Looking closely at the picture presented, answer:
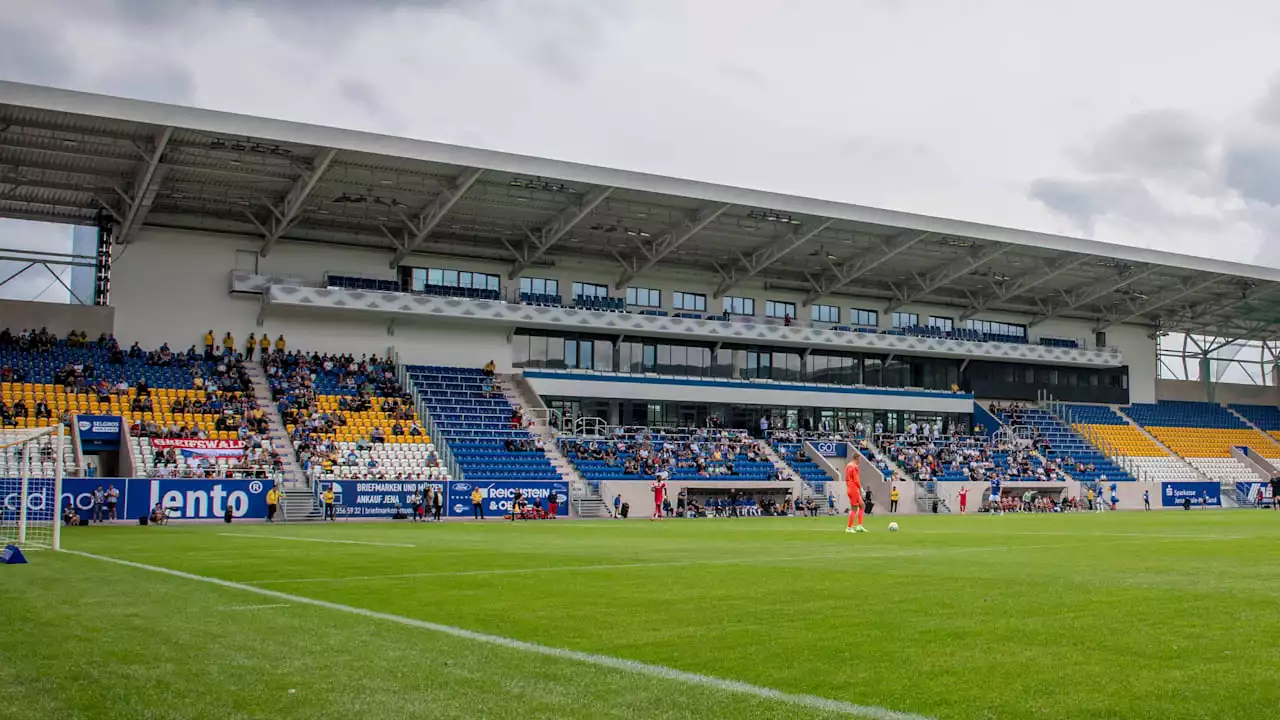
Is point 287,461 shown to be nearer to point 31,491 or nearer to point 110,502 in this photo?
point 110,502

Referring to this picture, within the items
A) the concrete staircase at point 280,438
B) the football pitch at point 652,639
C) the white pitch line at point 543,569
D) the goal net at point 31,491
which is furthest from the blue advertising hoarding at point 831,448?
the football pitch at point 652,639

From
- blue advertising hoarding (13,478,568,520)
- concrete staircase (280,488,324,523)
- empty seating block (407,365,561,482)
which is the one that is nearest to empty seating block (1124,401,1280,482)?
empty seating block (407,365,561,482)

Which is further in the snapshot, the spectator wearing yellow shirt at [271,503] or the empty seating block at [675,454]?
the empty seating block at [675,454]

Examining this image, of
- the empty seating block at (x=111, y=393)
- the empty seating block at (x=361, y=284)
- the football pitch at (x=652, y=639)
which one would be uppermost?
the empty seating block at (x=361, y=284)

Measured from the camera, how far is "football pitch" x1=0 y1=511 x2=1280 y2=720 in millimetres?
5559

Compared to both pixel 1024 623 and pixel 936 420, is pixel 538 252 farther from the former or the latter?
pixel 1024 623

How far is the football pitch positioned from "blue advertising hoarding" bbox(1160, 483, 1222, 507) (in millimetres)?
51927

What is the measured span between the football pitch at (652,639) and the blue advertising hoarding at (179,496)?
2252 centimetres

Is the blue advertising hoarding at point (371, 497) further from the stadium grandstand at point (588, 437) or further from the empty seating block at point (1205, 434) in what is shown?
the empty seating block at point (1205, 434)

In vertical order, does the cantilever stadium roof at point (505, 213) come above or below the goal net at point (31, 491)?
above

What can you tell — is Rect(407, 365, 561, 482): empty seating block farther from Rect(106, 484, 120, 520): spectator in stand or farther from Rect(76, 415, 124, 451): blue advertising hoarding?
Rect(106, 484, 120, 520): spectator in stand

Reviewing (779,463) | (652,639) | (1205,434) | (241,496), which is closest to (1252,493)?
(1205,434)

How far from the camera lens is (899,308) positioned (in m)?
69.1

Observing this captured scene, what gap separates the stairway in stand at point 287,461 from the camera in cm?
4012
